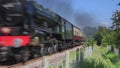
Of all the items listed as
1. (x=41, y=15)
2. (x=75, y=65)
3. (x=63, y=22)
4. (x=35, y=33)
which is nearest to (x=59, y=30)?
(x=63, y=22)

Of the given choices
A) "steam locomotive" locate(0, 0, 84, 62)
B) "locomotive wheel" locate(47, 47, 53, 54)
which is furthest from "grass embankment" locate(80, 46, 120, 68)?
"locomotive wheel" locate(47, 47, 53, 54)

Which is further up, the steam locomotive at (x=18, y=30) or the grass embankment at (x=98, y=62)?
the steam locomotive at (x=18, y=30)

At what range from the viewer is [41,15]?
78.1 feet

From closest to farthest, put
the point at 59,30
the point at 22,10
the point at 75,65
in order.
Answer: the point at 75,65 < the point at 22,10 < the point at 59,30

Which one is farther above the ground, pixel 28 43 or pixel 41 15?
pixel 41 15

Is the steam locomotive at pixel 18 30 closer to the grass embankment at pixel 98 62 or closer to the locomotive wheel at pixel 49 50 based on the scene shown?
the grass embankment at pixel 98 62

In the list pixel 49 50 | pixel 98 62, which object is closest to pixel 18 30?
pixel 98 62

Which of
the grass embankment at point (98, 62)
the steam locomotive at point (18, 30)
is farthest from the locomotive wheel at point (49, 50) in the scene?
the steam locomotive at point (18, 30)

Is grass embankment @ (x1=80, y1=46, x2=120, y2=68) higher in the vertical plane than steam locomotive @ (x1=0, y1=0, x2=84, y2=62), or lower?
lower

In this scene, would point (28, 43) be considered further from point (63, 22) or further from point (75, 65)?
point (63, 22)

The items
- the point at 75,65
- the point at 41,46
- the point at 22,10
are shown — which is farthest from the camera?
the point at 41,46

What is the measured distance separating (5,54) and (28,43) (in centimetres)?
158

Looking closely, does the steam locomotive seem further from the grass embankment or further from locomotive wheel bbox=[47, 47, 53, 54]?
locomotive wheel bbox=[47, 47, 53, 54]

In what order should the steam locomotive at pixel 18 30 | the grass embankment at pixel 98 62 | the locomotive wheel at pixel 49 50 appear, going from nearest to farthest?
the grass embankment at pixel 98 62, the steam locomotive at pixel 18 30, the locomotive wheel at pixel 49 50
